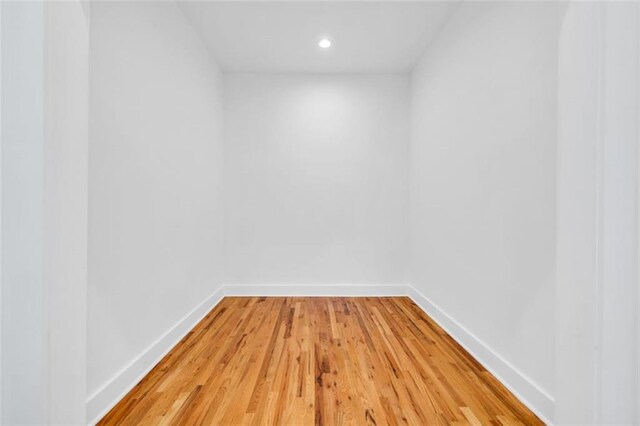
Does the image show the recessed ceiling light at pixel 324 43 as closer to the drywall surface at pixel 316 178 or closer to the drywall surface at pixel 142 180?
the drywall surface at pixel 316 178

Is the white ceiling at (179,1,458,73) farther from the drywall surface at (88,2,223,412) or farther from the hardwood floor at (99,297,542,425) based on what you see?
the hardwood floor at (99,297,542,425)

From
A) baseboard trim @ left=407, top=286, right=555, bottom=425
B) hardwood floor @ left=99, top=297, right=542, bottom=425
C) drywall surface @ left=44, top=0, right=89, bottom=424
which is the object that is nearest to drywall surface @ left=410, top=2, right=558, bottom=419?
baseboard trim @ left=407, top=286, right=555, bottom=425

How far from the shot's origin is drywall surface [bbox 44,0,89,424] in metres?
0.66

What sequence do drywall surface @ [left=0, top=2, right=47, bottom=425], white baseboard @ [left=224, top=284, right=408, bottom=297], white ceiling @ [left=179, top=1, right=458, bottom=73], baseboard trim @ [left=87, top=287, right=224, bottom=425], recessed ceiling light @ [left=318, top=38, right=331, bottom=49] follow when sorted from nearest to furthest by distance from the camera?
drywall surface @ [left=0, top=2, right=47, bottom=425] → baseboard trim @ [left=87, top=287, right=224, bottom=425] → white ceiling @ [left=179, top=1, right=458, bottom=73] → recessed ceiling light @ [left=318, top=38, right=331, bottom=49] → white baseboard @ [left=224, top=284, right=408, bottom=297]

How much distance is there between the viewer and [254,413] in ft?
4.64

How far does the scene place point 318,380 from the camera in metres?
1.69

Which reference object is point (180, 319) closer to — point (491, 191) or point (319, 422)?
point (319, 422)

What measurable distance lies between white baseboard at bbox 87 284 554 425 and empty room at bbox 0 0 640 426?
0.05 ft

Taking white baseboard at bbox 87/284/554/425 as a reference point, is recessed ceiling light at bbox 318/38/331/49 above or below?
above

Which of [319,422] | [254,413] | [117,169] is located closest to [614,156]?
[319,422]

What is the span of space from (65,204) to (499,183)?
2.00 m

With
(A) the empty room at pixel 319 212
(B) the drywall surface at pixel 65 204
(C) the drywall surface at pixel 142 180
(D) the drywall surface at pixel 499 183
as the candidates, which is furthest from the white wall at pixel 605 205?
(C) the drywall surface at pixel 142 180

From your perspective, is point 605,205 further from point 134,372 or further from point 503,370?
point 134,372

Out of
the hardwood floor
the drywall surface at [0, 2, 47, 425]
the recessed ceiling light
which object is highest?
the recessed ceiling light
